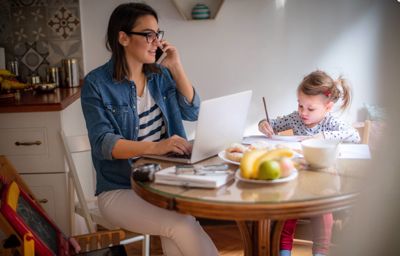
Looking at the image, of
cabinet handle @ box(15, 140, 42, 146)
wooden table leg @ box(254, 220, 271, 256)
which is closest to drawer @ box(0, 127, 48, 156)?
cabinet handle @ box(15, 140, 42, 146)

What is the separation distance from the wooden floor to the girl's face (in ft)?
2.63

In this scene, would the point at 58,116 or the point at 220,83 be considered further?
the point at 220,83

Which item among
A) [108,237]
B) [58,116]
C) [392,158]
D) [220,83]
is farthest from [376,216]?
[220,83]

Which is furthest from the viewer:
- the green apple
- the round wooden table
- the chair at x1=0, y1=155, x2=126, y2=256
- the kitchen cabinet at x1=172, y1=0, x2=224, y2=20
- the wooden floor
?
the kitchen cabinet at x1=172, y1=0, x2=224, y2=20

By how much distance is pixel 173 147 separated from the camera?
172cm

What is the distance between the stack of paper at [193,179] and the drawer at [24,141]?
122 centimetres

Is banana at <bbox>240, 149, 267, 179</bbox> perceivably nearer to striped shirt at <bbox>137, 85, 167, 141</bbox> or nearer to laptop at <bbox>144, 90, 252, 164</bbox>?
laptop at <bbox>144, 90, 252, 164</bbox>

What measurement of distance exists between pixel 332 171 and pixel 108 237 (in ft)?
2.89

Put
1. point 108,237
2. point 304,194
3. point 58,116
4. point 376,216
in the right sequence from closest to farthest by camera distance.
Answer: point 376,216 < point 304,194 < point 108,237 < point 58,116

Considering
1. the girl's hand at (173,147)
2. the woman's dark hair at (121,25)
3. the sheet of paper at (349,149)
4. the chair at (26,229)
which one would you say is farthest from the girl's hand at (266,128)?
the chair at (26,229)

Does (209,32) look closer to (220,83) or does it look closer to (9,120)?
(220,83)

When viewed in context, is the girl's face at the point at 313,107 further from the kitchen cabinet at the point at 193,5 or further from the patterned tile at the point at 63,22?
the patterned tile at the point at 63,22

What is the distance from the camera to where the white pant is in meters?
1.72

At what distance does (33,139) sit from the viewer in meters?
2.53
